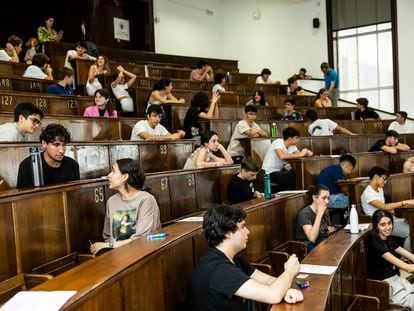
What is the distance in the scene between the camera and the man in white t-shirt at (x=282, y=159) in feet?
17.3

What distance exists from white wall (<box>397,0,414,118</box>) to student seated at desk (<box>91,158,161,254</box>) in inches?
322

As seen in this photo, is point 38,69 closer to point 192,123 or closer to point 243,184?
point 192,123

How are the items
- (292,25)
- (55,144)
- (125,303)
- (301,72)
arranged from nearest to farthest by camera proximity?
(125,303)
(55,144)
(301,72)
(292,25)

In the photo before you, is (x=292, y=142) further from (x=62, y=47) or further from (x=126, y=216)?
(x=62, y=47)

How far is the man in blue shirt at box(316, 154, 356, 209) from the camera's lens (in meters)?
4.91

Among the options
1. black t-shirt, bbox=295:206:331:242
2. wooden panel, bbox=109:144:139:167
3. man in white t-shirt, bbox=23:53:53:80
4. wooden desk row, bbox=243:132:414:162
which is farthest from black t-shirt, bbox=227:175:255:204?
man in white t-shirt, bbox=23:53:53:80

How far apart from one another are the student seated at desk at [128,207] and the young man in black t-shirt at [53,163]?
0.40m

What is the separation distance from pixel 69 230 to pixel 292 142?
128 inches

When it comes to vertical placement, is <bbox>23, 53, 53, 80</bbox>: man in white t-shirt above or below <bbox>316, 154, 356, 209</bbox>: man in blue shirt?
above

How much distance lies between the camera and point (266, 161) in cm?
546

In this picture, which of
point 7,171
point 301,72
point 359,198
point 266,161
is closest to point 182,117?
point 266,161

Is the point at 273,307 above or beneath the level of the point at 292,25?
beneath

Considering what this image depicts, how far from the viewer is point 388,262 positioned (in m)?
3.75

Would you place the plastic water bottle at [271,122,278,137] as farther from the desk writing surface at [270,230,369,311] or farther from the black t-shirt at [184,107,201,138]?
the desk writing surface at [270,230,369,311]
